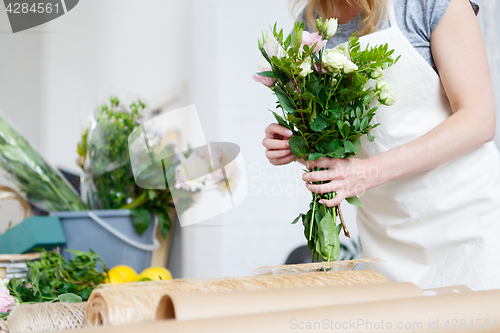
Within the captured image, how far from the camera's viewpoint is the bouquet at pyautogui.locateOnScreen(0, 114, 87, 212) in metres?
1.33

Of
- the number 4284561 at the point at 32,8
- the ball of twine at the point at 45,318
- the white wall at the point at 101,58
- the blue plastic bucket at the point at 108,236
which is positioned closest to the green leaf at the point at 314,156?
the ball of twine at the point at 45,318

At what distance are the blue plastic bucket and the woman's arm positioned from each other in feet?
3.39

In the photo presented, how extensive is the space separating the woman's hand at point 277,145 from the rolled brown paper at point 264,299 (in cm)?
33

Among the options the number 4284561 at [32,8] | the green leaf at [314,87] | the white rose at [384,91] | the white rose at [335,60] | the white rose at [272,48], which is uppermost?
the number 4284561 at [32,8]

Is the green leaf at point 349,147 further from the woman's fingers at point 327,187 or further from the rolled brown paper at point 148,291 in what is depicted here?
the rolled brown paper at point 148,291

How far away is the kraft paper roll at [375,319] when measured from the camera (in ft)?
0.87

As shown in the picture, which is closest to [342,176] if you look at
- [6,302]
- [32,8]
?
[6,302]

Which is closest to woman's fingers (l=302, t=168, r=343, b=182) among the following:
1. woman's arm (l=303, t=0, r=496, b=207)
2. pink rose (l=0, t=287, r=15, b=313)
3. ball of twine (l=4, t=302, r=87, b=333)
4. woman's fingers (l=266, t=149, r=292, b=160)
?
woman's arm (l=303, t=0, r=496, b=207)

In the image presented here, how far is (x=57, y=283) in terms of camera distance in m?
0.76

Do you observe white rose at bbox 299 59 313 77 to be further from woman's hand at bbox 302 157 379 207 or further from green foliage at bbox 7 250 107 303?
green foliage at bbox 7 250 107 303

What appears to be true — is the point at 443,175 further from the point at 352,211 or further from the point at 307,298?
the point at 352,211

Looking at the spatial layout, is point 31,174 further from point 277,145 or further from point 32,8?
point 32,8

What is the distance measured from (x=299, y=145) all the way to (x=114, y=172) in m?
1.09

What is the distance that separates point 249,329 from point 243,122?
59.2 inches
